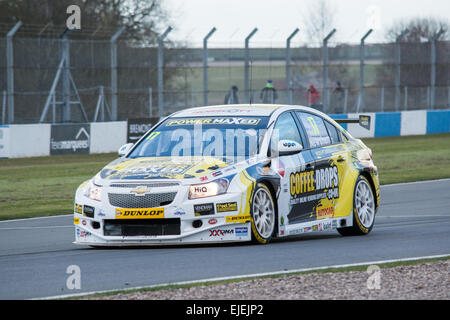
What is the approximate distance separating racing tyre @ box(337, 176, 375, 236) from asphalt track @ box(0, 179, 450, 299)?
0.15m

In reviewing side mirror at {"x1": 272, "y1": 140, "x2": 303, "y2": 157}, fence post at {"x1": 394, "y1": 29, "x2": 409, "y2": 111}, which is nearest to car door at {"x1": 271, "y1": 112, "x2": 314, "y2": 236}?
side mirror at {"x1": 272, "y1": 140, "x2": 303, "y2": 157}

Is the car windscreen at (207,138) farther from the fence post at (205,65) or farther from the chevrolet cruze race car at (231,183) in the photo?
the fence post at (205,65)

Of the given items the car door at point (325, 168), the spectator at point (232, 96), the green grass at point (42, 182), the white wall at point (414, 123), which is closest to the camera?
the car door at point (325, 168)

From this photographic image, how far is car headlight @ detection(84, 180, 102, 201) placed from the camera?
390 inches

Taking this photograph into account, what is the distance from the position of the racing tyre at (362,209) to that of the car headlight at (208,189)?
2287 millimetres

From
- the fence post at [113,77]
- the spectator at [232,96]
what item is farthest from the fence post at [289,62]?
the fence post at [113,77]

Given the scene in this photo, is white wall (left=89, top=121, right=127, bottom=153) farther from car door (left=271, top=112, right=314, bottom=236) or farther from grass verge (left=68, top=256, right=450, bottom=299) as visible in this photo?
grass verge (left=68, top=256, right=450, bottom=299)

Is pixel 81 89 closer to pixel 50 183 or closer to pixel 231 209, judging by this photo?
pixel 50 183

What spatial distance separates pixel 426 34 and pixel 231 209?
2160 inches

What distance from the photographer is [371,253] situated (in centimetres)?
960

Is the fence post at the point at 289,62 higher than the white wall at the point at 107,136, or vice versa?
the fence post at the point at 289,62

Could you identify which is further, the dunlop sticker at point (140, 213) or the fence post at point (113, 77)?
the fence post at point (113, 77)

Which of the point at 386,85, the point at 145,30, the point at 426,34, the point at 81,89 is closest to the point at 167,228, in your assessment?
the point at 81,89

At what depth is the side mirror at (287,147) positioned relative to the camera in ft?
34.0
